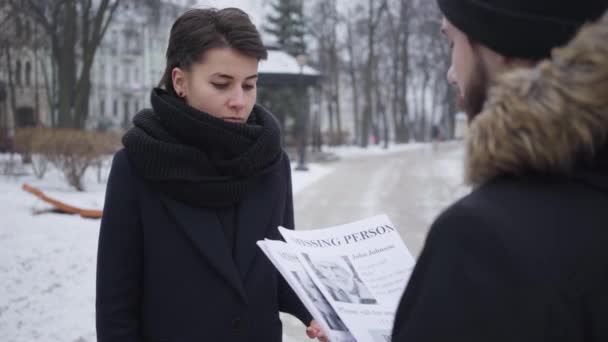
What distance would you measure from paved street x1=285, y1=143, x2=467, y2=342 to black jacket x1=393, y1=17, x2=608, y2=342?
3920 mm

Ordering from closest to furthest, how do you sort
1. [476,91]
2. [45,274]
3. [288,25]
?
1. [476,91]
2. [45,274]
3. [288,25]

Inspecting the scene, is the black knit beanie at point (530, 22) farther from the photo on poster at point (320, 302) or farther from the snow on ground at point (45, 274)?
the snow on ground at point (45, 274)

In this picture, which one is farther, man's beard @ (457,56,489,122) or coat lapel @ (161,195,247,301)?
coat lapel @ (161,195,247,301)

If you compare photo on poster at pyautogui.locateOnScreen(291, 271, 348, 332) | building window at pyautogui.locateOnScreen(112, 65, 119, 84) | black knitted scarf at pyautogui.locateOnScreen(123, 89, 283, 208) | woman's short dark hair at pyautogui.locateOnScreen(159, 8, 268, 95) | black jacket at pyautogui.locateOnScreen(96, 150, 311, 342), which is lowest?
building window at pyautogui.locateOnScreen(112, 65, 119, 84)

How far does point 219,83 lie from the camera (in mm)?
1919

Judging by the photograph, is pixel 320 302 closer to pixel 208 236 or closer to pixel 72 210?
pixel 208 236

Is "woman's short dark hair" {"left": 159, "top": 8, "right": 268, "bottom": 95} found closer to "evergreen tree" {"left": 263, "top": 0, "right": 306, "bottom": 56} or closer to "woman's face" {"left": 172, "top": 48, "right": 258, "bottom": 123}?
"woman's face" {"left": 172, "top": 48, "right": 258, "bottom": 123}

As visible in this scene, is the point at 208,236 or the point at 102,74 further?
the point at 102,74

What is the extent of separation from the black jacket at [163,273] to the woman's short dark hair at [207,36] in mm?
364

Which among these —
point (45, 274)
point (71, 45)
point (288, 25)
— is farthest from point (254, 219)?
point (288, 25)

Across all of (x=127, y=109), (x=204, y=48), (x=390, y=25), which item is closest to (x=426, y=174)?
(x=204, y=48)

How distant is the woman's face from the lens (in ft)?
6.23

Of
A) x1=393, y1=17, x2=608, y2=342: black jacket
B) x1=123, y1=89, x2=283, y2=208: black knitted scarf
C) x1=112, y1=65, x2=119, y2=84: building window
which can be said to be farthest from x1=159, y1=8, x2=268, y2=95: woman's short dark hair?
x1=112, y1=65, x2=119, y2=84: building window

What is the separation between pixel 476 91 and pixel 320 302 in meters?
0.58
